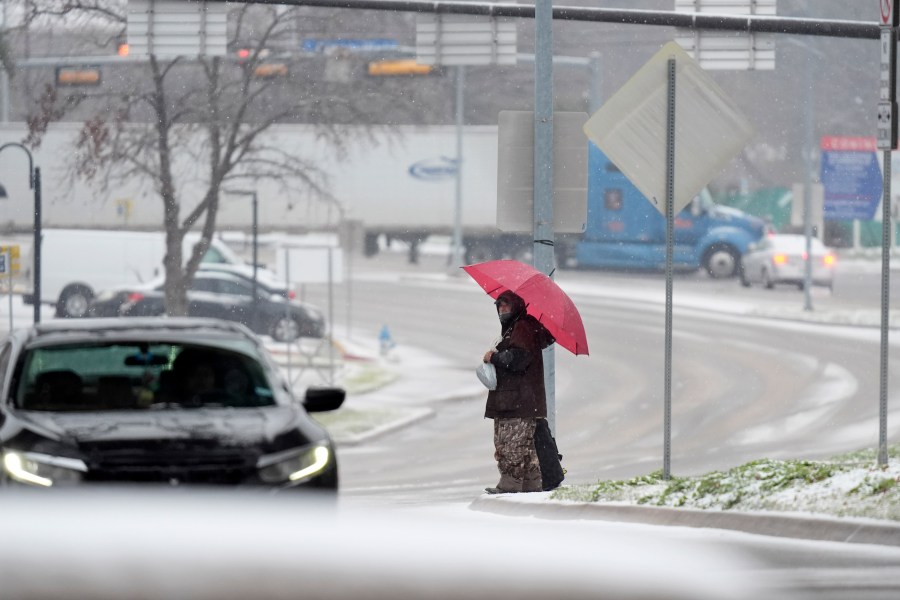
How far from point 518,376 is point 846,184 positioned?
43.4 meters

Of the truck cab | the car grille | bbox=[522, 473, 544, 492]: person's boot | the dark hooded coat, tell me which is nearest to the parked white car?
the truck cab

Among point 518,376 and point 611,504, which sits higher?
point 518,376

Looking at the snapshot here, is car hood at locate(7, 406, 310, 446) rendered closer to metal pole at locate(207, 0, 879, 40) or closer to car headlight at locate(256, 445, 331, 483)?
car headlight at locate(256, 445, 331, 483)

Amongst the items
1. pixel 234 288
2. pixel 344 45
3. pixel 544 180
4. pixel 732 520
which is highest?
pixel 344 45

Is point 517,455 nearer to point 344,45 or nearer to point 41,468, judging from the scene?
point 41,468

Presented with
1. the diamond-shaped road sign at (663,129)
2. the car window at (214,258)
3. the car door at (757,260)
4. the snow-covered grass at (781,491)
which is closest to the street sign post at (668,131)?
the diamond-shaped road sign at (663,129)

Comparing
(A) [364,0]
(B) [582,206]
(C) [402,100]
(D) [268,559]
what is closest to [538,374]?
(B) [582,206]

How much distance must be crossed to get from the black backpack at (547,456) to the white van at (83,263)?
1380 inches

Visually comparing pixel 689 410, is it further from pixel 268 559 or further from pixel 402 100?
pixel 268 559

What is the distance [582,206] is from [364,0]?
10.1 feet

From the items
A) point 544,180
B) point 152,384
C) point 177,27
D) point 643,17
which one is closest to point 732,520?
point 152,384

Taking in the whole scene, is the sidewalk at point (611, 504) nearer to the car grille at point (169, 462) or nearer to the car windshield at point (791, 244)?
the car windshield at point (791, 244)

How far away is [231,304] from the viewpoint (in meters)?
43.5

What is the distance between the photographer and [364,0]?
14398 mm
